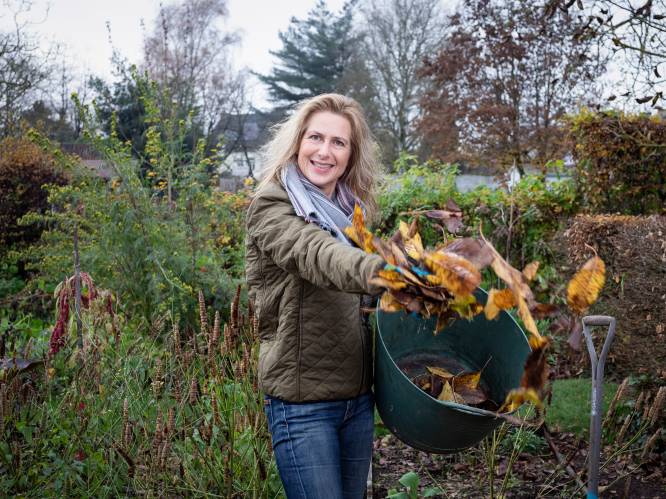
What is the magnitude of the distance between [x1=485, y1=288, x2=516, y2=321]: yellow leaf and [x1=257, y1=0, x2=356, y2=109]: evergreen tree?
95.6 feet

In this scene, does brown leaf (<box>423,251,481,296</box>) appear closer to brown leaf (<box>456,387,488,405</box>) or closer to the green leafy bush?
brown leaf (<box>456,387,488,405</box>)

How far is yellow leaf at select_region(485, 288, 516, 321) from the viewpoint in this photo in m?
1.28

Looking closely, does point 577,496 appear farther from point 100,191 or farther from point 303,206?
point 100,191

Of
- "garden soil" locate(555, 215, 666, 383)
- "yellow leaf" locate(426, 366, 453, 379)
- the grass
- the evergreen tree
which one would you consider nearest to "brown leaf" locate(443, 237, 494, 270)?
"yellow leaf" locate(426, 366, 453, 379)

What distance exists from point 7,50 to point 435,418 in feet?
51.1

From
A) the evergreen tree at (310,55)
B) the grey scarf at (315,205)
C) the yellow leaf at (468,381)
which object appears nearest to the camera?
the grey scarf at (315,205)

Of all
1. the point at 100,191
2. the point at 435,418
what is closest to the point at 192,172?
the point at 100,191

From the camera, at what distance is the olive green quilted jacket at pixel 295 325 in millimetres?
1731

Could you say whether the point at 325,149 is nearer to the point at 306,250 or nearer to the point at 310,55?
the point at 306,250

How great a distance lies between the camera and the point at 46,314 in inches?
235

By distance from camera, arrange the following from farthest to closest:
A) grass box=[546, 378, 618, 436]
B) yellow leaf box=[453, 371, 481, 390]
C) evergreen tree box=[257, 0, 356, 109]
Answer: evergreen tree box=[257, 0, 356, 109] < grass box=[546, 378, 618, 436] < yellow leaf box=[453, 371, 481, 390]

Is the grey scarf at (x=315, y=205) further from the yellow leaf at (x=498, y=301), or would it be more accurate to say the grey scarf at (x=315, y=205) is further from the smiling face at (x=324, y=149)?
the yellow leaf at (x=498, y=301)

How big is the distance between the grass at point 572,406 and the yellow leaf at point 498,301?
2932mm

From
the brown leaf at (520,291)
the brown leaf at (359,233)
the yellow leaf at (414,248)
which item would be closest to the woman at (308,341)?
the brown leaf at (359,233)
